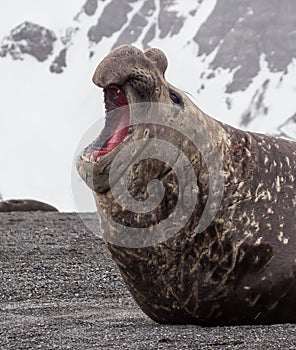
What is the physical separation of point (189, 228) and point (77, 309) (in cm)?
180

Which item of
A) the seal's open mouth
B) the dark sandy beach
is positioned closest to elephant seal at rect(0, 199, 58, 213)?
the dark sandy beach

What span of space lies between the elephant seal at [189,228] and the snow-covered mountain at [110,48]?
125 metres

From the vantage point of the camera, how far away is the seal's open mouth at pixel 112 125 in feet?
15.4

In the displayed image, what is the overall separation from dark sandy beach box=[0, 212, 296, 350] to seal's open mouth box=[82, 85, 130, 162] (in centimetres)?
97

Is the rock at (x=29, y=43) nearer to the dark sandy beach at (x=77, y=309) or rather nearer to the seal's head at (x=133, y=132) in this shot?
the dark sandy beach at (x=77, y=309)

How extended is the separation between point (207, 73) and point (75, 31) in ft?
111

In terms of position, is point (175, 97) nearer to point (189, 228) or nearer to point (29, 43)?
point (189, 228)

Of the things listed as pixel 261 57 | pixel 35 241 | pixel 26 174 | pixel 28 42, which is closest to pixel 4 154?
pixel 26 174

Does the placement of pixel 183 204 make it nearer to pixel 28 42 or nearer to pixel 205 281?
pixel 205 281

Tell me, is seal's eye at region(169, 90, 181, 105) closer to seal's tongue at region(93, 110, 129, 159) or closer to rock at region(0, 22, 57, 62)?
seal's tongue at region(93, 110, 129, 159)

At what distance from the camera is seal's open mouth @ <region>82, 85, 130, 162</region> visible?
468 centimetres

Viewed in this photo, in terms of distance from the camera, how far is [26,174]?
14200 cm

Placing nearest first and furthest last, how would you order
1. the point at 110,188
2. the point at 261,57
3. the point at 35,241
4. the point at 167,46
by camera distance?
the point at 110,188 → the point at 35,241 → the point at 261,57 → the point at 167,46

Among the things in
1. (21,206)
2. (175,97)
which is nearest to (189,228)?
(175,97)
